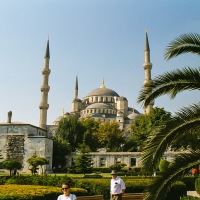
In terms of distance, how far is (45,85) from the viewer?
1959 inches

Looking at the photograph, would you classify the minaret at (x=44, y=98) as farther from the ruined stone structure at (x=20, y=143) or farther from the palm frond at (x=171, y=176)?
the palm frond at (x=171, y=176)

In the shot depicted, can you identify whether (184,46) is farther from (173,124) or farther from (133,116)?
(133,116)

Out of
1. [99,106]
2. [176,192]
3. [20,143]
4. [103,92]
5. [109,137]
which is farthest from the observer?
[103,92]

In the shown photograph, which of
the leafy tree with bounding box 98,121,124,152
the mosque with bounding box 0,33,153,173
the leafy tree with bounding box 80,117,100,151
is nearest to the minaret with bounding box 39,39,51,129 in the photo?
the mosque with bounding box 0,33,153,173

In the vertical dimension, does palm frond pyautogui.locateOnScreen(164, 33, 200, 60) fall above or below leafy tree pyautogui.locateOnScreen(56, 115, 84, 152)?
below

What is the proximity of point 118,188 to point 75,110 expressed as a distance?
226ft

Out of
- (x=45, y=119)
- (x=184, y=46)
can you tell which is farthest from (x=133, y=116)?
(x=184, y=46)

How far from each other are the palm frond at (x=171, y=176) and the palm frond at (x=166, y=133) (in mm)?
275

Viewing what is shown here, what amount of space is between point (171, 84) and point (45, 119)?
44432mm

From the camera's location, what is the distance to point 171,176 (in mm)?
5812

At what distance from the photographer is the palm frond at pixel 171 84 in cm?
636

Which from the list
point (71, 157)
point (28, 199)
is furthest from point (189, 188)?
point (71, 157)

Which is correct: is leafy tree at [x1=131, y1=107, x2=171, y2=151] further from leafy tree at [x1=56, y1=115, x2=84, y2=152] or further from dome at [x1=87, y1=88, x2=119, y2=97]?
dome at [x1=87, y1=88, x2=119, y2=97]

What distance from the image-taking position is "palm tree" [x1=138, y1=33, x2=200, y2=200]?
5.73 metres
